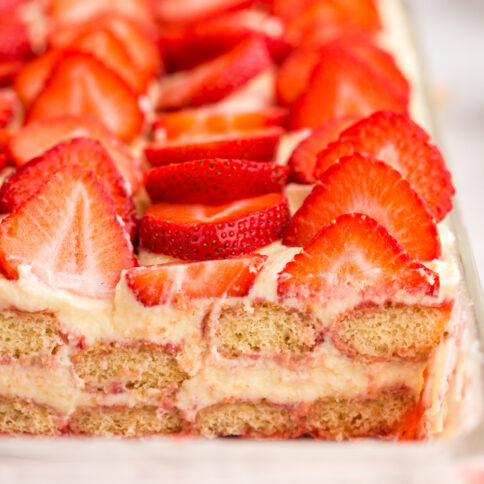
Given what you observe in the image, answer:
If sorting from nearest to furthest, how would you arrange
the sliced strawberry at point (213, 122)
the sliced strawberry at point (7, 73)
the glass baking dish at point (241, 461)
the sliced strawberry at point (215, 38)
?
the glass baking dish at point (241, 461), the sliced strawberry at point (213, 122), the sliced strawberry at point (7, 73), the sliced strawberry at point (215, 38)

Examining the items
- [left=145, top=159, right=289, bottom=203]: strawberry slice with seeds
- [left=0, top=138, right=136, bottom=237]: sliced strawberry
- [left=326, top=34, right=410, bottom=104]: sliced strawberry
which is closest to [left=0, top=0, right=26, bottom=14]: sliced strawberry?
[left=326, top=34, right=410, bottom=104]: sliced strawberry

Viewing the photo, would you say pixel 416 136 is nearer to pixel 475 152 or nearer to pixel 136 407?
pixel 136 407

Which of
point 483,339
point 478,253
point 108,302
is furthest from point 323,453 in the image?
point 478,253

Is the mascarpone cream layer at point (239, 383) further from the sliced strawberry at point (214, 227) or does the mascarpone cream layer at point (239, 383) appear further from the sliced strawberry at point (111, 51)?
the sliced strawberry at point (111, 51)

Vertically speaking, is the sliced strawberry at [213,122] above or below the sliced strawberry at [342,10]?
below

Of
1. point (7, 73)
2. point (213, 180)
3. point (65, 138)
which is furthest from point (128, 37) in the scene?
point (213, 180)

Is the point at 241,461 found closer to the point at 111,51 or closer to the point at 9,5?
the point at 111,51

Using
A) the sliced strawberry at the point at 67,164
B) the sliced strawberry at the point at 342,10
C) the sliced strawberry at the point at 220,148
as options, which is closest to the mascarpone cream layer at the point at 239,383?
the sliced strawberry at the point at 67,164
